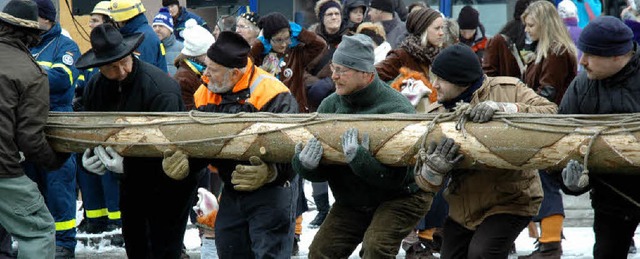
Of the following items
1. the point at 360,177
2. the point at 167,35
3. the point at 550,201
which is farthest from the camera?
the point at 167,35

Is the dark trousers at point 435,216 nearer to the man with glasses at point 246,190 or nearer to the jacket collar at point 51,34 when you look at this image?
the man with glasses at point 246,190

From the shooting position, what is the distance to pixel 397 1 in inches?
597

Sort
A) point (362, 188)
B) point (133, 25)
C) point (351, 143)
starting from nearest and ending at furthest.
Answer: point (351, 143) → point (362, 188) → point (133, 25)

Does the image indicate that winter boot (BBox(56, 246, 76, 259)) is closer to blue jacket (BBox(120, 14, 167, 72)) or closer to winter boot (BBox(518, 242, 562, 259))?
blue jacket (BBox(120, 14, 167, 72))

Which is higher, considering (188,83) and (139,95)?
(139,95)

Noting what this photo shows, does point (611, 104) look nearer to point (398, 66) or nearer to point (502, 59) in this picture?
point (398, 66)

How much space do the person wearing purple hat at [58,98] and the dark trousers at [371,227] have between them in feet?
11.8

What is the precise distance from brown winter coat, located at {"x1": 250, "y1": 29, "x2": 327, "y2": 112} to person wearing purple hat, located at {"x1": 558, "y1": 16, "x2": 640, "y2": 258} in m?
4.06

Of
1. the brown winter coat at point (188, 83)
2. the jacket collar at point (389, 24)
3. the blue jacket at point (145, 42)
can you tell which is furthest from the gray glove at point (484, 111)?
the jacket collar at point (389, 24)

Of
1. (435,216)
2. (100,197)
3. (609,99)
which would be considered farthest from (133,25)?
(609,99)

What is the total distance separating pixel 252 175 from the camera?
314 inches

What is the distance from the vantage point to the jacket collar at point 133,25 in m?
11.3

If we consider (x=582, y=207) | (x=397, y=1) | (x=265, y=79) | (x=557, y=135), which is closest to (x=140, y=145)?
(x=265, y=79)

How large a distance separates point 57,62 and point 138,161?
2445 millimetres
